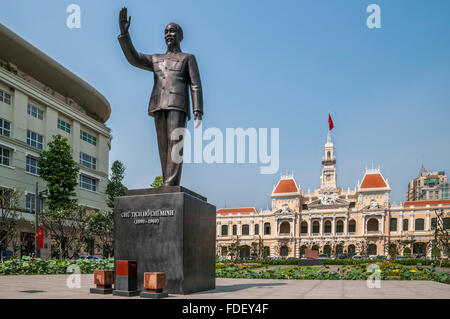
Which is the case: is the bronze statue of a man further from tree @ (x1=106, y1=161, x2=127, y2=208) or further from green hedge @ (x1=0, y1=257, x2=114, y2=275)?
tree @ (x1=106, y1=161, x2=127, y2=208)

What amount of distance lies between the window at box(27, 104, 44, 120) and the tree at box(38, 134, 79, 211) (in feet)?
11.8

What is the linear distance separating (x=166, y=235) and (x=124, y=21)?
4128 millimetres

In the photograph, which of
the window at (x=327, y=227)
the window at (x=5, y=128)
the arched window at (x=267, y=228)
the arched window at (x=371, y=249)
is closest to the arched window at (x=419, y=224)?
the arched window at (x=371, y=249)

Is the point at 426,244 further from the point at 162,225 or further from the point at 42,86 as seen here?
the point at 162,225

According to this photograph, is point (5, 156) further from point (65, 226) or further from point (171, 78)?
point (171, 78)

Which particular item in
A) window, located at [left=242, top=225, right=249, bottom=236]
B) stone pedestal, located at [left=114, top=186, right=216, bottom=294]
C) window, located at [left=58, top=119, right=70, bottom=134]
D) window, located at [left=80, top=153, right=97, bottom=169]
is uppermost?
window, located at [left=58, top=119, right=70, bottom=134]

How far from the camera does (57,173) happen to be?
3306 centimetres

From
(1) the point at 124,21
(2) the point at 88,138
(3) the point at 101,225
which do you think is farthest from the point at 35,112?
(1) the point at 124,21

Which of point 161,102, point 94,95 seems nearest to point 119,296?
point 161,102

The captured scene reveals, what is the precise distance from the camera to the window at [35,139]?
34.3m

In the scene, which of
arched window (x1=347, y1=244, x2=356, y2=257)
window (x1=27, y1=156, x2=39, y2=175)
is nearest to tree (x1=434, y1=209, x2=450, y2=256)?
arched window (x1=347, y1=244, x2=356, y2=257)

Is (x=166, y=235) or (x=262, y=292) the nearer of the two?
(x=166, y=235)

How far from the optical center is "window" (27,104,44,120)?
34688 millimetres

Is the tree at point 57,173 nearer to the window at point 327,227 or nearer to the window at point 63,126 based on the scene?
the window at point 63,126
